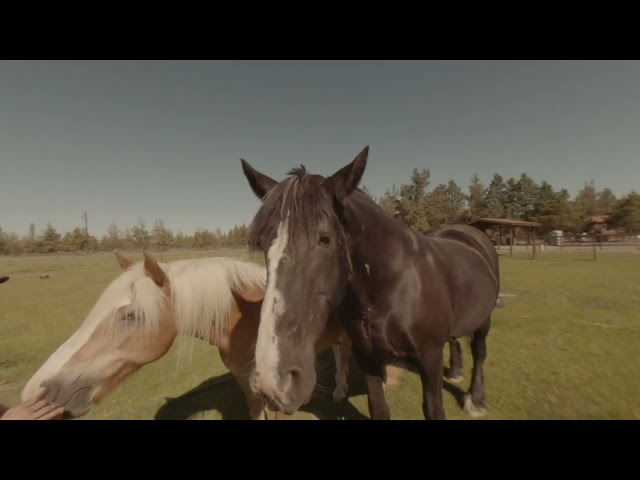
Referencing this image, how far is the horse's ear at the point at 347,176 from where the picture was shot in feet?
5.92

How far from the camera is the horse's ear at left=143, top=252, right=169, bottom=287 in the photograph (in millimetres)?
2262

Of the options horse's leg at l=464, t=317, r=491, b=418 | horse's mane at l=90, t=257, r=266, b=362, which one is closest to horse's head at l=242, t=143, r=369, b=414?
horse's mane at l=90, t=257, r=266, b=362

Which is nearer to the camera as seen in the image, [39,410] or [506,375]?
[39,410]

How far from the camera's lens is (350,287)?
222cm

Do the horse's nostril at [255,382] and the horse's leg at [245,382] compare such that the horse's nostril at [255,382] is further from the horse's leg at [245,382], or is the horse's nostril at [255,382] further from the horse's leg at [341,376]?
the horse's leg at [341,376]

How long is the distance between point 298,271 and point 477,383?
3729mm

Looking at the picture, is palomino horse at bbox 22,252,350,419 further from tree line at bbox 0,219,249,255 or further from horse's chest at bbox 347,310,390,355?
tree line at bbox 0,219,249,255

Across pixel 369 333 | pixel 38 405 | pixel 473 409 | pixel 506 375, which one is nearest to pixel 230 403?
pixel 38 405

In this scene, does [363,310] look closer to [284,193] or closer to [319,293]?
[319,293]

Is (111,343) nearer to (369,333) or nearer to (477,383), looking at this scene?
(369,333)
